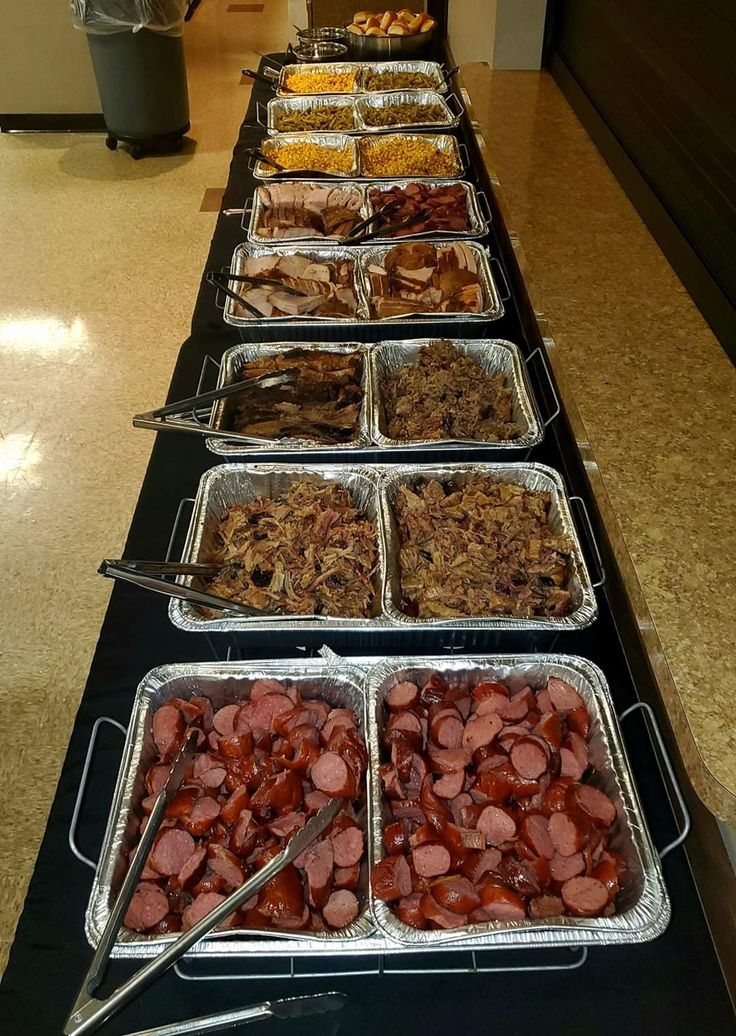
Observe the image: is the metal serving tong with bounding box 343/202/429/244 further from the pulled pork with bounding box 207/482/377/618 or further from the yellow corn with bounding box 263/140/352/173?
the pulled pork with bounding box 207/482/377/618

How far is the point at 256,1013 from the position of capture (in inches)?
30.0

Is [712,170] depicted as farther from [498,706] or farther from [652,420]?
[498,706]

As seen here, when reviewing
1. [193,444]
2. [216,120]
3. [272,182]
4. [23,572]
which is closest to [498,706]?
[193,444]

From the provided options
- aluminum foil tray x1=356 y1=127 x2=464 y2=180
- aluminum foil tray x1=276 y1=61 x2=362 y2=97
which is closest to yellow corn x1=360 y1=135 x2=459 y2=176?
aluminum foil tray x1=356 y1=127 x2=464 y2=180

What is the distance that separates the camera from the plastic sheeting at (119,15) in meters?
3.45

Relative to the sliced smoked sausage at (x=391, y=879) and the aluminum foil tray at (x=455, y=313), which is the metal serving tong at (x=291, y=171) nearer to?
the aluminum foil tray at (x=455, y=313)

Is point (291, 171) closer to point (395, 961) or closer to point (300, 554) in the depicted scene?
point (300, 554)

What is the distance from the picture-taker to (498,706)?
0.97 metres

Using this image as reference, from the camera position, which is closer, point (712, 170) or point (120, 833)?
point (120, 833)

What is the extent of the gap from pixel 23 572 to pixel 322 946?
144 cm

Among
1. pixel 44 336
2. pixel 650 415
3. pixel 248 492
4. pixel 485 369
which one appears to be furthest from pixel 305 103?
pixel 650 415

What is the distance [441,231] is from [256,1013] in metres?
1.74

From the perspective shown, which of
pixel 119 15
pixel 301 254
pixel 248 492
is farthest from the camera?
pixel 119 15

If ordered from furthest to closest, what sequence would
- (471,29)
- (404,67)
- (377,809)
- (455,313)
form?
1. (404,67)
2. (471,29)
3. (455,313)
4. (377,809)
